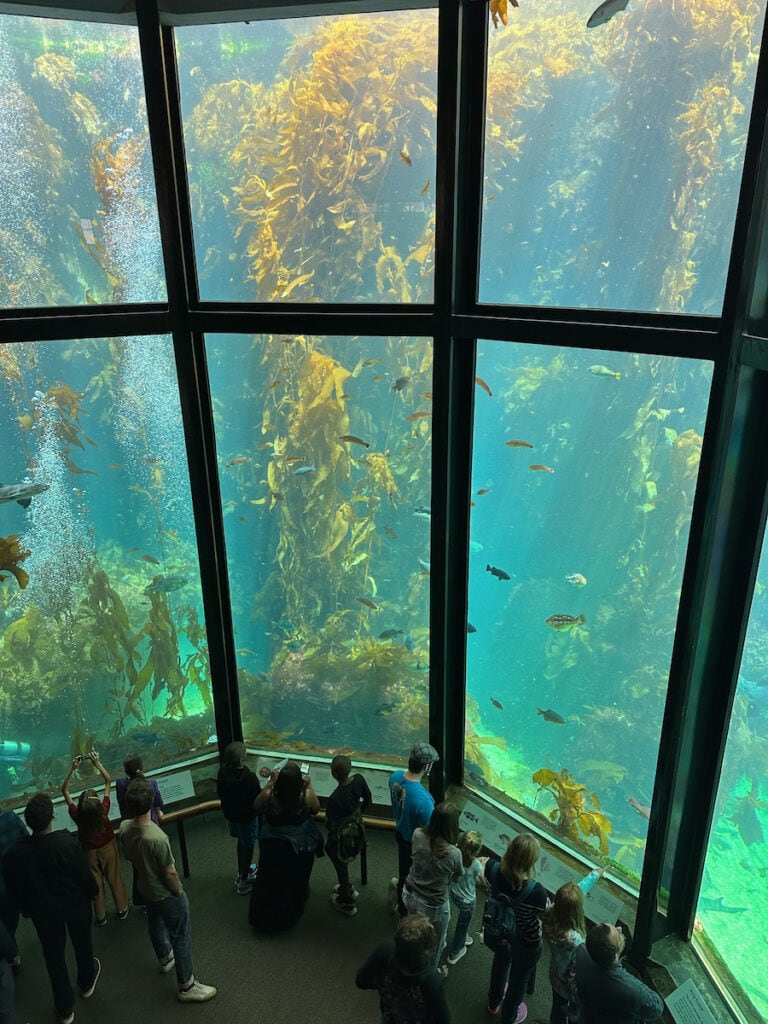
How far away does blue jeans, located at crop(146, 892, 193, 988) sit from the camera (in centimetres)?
303

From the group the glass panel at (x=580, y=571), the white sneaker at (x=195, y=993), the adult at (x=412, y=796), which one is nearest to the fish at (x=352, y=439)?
the glass panel at (x=580, y=571)

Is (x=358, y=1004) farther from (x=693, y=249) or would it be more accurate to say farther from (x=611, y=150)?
(x=611, y=150)

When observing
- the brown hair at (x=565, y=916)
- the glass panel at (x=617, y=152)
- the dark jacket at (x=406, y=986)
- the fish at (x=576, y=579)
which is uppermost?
the glass panel at (x=617, y=152)

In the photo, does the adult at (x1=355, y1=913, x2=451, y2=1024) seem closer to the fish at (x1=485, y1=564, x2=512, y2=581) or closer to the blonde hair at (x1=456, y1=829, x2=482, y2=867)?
the blonde hair at (x1=456, y1=829, x2=482, y2=867)

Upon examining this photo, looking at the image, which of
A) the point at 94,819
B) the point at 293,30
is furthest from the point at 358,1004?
the point at 293,30

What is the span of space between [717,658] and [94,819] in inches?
117

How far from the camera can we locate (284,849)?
331cm

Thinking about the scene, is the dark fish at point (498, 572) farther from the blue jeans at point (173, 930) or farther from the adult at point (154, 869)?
the blue jeans at point (173, 930)

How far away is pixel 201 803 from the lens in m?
4.48

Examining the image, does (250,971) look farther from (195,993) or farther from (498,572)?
(498,572)

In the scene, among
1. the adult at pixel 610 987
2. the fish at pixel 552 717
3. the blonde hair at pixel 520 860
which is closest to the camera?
the adult at pixel 610 987

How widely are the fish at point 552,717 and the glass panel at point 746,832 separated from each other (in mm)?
903

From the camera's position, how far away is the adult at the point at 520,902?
2695 millimetres

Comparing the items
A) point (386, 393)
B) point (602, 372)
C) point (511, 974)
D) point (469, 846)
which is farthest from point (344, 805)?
point (602, 372)
